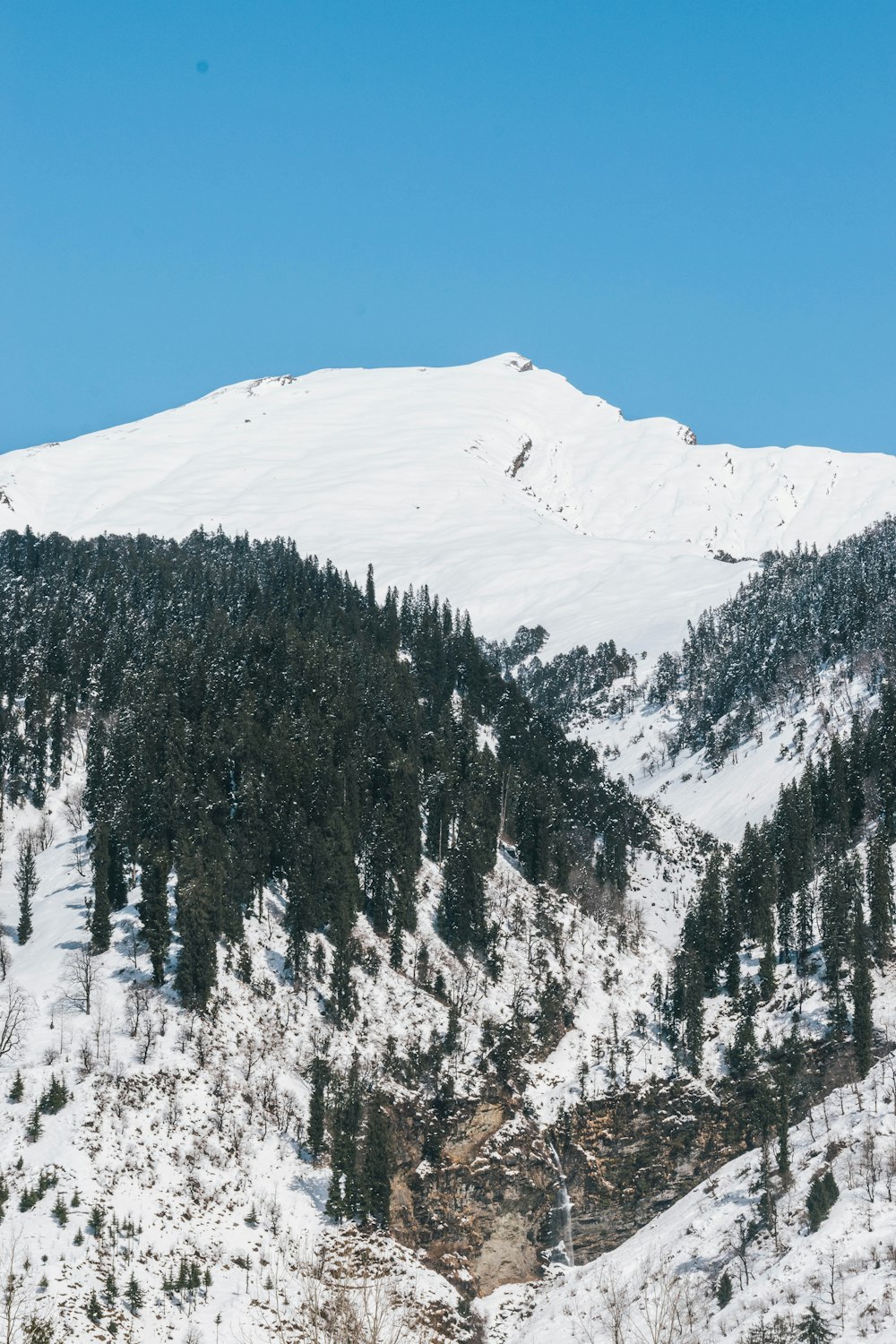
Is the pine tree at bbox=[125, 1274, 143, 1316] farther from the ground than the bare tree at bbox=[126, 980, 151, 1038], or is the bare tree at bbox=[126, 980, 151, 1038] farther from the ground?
the bare tree at bbox=[126, 980, 151, 1038]

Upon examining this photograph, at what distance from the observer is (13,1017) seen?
92125 millimetres

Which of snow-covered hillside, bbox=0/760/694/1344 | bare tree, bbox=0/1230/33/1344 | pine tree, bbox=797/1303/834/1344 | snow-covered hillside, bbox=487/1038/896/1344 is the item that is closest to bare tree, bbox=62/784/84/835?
snow-covered hillside, bbox=0/760/694/1344

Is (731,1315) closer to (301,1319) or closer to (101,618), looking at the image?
(301,1319)

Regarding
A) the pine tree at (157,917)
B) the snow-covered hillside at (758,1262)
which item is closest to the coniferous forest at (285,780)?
the pine tree at (157,917)

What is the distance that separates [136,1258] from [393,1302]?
17.5 meters

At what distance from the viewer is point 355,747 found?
142 meters

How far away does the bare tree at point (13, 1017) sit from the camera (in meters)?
87.8

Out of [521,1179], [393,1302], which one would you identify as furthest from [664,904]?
[393,1302]

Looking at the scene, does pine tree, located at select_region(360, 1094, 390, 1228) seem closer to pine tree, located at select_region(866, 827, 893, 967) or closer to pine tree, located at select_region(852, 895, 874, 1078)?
pine tree, located at select_region(852, 895, 874, 1078)

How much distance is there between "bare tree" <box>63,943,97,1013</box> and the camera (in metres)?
94.3

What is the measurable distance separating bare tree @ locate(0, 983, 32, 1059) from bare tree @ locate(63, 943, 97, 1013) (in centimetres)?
337

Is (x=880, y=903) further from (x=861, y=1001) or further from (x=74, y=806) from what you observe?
(x=74, y=806)

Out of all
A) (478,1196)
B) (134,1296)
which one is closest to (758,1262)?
(478,1196)

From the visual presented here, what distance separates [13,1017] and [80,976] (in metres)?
6.55
